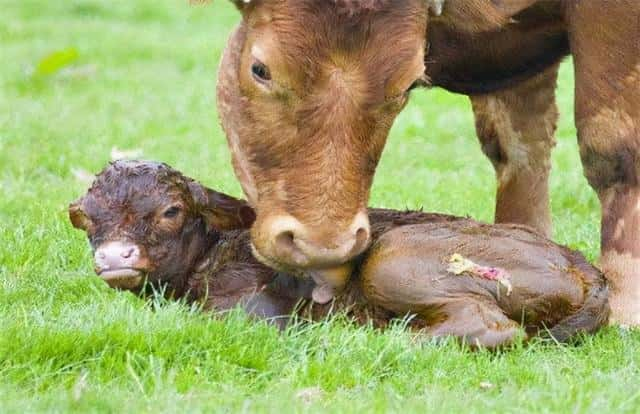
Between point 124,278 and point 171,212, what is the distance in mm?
449

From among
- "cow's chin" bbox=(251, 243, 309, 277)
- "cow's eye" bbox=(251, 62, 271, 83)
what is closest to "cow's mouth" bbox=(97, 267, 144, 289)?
"cow's chin" bbox=(251, 243, 309, 277)

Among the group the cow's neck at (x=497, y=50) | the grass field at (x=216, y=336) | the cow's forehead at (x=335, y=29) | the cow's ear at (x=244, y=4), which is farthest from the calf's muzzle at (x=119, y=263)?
the cow's neck at (x=497, y=50)

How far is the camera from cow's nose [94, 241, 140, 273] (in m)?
5.99

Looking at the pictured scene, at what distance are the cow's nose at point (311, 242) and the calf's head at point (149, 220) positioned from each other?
2.03ft

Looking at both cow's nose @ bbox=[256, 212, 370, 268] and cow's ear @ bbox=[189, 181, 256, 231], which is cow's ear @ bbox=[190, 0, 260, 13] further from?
cow's nose @ bbox=[256, 212, 370, 268]

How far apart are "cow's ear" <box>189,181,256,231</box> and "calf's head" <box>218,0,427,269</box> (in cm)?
48

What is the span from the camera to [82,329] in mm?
5582

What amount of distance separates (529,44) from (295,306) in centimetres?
199

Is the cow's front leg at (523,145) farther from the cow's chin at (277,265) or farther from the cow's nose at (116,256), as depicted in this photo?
the cow's nose at (116,256)

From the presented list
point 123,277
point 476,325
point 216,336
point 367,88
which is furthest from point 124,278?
point 476,325

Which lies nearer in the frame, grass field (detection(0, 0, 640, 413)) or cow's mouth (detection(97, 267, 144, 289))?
grass field (detection(0, 0, 640, 413))

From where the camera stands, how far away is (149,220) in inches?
247

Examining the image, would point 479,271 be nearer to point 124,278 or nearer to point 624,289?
point 624,289

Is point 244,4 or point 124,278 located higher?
point 244,4
